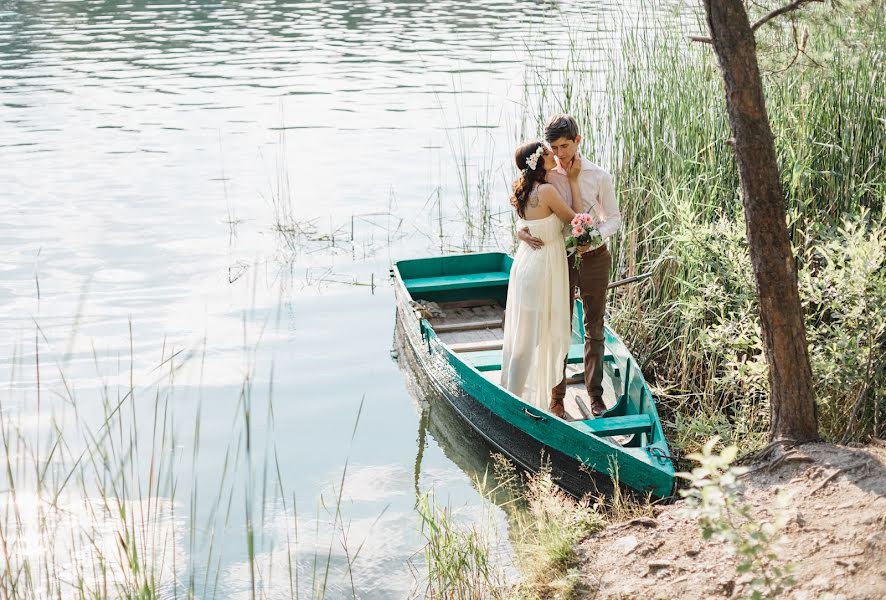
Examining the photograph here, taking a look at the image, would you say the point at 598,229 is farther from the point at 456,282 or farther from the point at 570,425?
the point at 456,282

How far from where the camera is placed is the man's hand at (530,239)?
20.8 feet

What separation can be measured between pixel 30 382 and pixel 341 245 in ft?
14.1

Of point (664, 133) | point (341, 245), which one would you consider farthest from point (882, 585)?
point (341, 245)

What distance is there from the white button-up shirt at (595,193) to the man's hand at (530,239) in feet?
0.62

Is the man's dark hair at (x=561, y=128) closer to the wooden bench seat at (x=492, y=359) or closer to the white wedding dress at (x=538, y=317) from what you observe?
the white wedding dress at (x=538, y=317)

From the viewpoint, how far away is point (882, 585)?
13.0 ft

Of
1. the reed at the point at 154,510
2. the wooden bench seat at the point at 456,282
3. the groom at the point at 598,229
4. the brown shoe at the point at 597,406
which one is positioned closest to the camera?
the reed at the point at 154,510

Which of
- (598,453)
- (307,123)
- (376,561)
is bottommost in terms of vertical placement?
(376,561)

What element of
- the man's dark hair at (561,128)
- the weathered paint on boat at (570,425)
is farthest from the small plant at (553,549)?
the man's dark hair at (561,128)

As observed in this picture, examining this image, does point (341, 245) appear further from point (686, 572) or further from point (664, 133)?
point (686, 572)

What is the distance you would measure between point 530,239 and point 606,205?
538 mm

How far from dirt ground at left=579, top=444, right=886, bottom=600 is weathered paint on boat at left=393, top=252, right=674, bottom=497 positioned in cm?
66

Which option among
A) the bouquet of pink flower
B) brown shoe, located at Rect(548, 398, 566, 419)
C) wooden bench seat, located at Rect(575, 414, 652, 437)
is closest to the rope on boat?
wooden bench seat, located at Rect(575, 414, 652, 437)

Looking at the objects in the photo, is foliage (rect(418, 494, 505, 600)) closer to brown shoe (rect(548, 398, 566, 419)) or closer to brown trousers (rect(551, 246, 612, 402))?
brown shoe (rect(548, 398, 566, 419))
